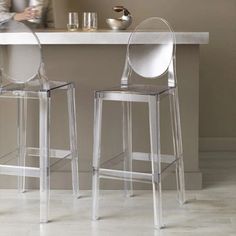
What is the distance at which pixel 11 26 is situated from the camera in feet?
10.8

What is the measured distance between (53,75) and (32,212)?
2.71 feet

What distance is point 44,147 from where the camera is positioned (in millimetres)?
3125

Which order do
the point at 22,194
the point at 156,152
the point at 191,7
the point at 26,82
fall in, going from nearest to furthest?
the point at 156,152 → the point at 26,82 → the point at 22,194 → the point at 191,7

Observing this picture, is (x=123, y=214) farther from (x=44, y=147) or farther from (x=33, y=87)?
(x=33, y=87)

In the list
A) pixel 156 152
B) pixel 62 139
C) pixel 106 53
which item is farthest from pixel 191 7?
pixel 156 152

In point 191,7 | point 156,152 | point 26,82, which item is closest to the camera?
point 156,152

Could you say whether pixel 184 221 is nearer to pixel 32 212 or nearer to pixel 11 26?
pixel 32 212

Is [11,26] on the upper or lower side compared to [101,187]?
upper

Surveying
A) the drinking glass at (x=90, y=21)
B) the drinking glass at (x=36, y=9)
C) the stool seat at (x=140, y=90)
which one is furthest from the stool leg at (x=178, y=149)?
the drinking glass at (x=36, y=9)

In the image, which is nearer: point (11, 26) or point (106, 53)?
point (11, 26)

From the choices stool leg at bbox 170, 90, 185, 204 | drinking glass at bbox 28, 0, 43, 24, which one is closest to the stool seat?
stool leg at bbox 170, 90, 185, 204

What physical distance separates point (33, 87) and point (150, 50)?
66 centimetres

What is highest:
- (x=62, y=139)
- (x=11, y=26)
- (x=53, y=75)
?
(x=11, y=26)

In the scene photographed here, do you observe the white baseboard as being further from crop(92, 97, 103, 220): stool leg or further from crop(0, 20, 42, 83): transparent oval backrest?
crop(0, 20, 42, 83): transparent oval backrest
